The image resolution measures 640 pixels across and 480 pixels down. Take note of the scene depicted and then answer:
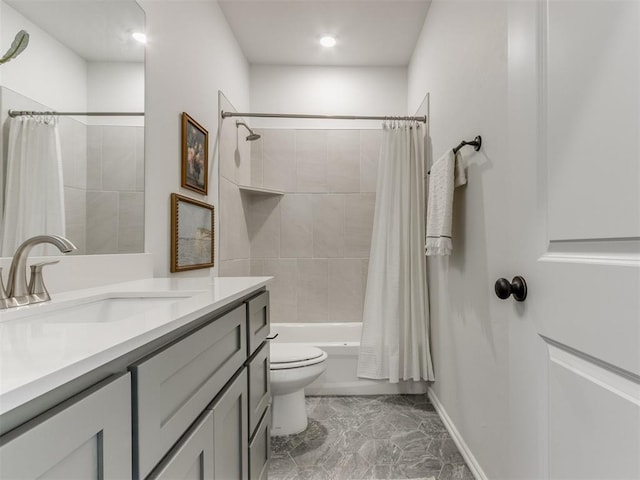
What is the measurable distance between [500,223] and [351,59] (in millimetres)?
2223

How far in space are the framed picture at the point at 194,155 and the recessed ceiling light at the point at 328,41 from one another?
126 cm

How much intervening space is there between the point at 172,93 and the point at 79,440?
1.60 meters

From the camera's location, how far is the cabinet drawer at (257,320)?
45.8 inches

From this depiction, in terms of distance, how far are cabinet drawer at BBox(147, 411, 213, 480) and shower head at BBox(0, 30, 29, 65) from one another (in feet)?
2.95

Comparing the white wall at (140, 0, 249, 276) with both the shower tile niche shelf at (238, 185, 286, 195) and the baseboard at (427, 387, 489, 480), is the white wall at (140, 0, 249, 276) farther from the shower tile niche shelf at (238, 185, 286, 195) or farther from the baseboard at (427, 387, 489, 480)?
→ the baseboard at (427, 387, 489, 480)

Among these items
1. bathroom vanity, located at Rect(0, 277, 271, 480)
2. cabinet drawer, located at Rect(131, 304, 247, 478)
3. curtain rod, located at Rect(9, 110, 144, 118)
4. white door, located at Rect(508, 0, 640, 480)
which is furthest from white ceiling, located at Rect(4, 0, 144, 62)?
white door, located at Rect(508, 0, 640, 480)

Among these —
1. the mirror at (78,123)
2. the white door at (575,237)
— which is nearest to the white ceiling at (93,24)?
the mirror at (78,123)

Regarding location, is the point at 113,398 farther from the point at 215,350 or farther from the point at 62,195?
the point at 62,195

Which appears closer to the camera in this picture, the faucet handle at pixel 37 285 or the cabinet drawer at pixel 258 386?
the faucet handle at pixel 37 285

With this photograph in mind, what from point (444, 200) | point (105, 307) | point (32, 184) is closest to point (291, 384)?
point (105, 307)

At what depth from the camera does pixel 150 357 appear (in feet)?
1.87

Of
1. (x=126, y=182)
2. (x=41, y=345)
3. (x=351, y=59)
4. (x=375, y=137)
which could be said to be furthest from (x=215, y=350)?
(x=351, y=59)

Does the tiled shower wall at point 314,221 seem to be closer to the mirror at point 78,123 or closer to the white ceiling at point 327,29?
the white ceiling at point 327,29

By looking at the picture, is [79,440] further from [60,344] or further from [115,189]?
[115,189]
